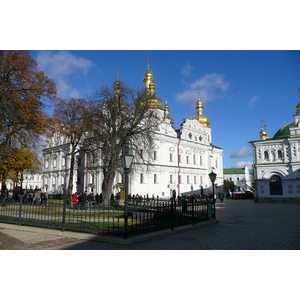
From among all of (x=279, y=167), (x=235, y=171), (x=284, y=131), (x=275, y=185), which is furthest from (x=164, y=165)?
(x=235, y=171)

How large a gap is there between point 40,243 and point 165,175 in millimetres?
34548

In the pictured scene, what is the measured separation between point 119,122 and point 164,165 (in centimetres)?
1750

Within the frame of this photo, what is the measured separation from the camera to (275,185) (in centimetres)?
3525

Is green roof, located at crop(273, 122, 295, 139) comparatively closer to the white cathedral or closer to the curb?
the white cathedral

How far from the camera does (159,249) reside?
7.91 meters

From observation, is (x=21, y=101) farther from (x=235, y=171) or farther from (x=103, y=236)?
(x=235, y=171)

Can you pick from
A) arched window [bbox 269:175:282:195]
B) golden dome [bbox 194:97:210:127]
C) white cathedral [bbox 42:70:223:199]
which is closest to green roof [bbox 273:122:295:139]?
arched window [bbox 269:175:282:195]

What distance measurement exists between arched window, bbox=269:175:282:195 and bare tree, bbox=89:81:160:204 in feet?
62.8

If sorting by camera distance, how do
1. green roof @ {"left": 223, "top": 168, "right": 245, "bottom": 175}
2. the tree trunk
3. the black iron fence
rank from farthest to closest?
1. green roof @ {"left": 223, "top": 168, "right": 245, "bottom": 175}
2. the tree trunk
3. the black iron fence

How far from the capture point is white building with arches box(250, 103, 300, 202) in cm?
3394

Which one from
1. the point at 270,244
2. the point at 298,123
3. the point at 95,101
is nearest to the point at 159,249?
the point at 270,244

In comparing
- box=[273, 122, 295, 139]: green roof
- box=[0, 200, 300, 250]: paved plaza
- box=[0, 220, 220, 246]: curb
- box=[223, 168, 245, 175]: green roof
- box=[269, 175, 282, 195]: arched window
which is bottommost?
box=[0, 200, 300, 250]: paved plaza

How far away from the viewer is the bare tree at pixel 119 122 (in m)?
25.3

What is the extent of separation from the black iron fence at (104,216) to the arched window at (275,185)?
2495 centimetres
